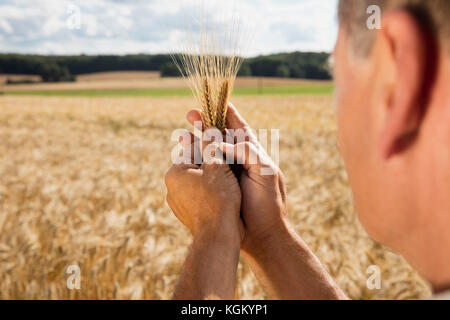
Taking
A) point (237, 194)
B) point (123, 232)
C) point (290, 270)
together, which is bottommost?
point (123, 232)

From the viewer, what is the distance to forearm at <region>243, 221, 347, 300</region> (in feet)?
4.93

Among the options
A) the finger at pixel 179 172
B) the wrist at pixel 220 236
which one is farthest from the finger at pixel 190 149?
the wrist at pixel 220 236

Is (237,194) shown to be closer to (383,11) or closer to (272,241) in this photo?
(272,241)

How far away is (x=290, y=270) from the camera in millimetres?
1529

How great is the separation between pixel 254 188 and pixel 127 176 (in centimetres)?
475

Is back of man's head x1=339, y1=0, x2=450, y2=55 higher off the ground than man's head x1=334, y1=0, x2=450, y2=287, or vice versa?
back of man's head x1=339, y1=0, x2=450, y2=55

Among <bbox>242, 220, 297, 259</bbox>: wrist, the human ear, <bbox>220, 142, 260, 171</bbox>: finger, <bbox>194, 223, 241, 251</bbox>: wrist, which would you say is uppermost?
the human ear

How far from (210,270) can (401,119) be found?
760 mm

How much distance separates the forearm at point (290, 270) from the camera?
4.93ft

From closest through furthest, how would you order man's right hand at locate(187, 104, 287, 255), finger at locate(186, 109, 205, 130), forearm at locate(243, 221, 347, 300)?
1. forearm at locate(243, 221, 347, 300)
2. man's right hand at locate(187, 104, 287, 255)
3. finger at locate(186, 109, 205, 130)

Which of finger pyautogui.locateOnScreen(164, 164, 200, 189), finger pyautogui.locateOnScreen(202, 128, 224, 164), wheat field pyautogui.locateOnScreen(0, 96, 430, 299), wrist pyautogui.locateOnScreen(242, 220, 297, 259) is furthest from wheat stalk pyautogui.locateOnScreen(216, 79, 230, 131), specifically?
wheat field pyautogui.locateOnScreen(0, 96, 430, 299)

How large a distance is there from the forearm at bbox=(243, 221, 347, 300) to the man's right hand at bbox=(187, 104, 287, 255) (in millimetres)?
20

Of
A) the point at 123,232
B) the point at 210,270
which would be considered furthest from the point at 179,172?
the point at 123,232

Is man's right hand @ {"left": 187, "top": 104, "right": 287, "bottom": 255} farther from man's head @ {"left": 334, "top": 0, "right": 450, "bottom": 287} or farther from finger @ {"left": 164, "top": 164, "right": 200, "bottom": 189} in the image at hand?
man's head @ {"left": 334, "top": 0, "right": 450, "bottom": 287}
